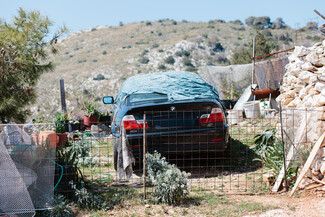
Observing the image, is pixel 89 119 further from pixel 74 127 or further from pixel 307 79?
pixel 307 79

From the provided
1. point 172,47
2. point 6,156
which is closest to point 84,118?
point 6,156

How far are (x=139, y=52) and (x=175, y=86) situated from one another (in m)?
33.6

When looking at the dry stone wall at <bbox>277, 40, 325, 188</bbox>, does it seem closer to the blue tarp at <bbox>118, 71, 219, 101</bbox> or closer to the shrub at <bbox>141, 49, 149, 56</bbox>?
the blue tarp at <bbox>118, 71, 219, 101</bbox>

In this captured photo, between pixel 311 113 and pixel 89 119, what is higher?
pixel 311 113

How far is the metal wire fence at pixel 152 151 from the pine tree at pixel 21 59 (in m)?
2.38

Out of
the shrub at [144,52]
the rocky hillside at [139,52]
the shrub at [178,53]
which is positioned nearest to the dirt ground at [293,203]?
the rocky hillside at [139,52]

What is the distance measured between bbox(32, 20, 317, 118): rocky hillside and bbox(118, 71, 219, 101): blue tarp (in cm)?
2098

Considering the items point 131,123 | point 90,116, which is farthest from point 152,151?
point 90,116

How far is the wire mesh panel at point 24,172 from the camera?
13.2 ft

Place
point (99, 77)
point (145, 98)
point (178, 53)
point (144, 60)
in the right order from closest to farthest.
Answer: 1. point (145, 98)
2. point (99, 77)
3. point (144, 60)
4. point (178, 53)

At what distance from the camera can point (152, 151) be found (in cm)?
529

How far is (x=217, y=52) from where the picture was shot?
37906mm

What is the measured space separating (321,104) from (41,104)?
25.2m

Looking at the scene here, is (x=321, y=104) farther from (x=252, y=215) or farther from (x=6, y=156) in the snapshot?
(x=6, y=156)
